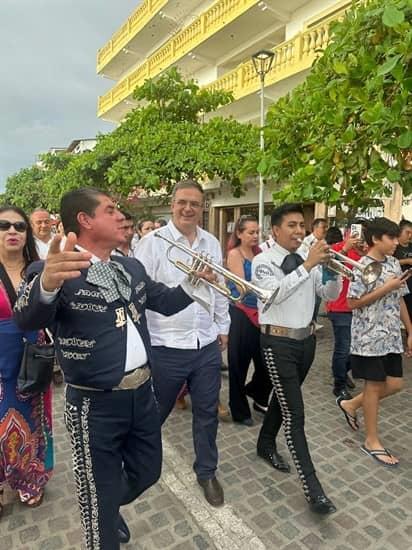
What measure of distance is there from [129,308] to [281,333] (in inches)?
50.4

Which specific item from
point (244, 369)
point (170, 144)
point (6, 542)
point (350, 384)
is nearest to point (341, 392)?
point (350, 384)

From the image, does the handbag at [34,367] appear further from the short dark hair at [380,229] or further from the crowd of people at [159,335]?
the short dark hair at [380,229]

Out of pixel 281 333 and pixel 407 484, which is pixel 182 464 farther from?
pixel 407 484

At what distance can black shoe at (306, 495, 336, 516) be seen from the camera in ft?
8.66

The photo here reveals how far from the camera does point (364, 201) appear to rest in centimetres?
420

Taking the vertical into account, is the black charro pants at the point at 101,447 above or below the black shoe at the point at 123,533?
above

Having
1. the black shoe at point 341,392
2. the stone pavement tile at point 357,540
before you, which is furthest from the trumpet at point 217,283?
the black shoe at point 341,392

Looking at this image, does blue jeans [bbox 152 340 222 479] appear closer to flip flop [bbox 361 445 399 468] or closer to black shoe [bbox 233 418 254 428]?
black shoe [bbox 233 418 254 428]

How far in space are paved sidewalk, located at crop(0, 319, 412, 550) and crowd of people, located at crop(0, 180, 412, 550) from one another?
0.41 ft

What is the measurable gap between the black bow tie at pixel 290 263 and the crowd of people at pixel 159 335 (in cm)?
1

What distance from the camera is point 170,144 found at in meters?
9.58

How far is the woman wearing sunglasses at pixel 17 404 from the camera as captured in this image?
2643mm

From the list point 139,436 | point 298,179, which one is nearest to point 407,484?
point 139,436

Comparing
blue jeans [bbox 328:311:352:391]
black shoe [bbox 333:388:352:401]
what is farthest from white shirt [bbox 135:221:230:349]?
black shoe [bbox 333:388:352:401]
